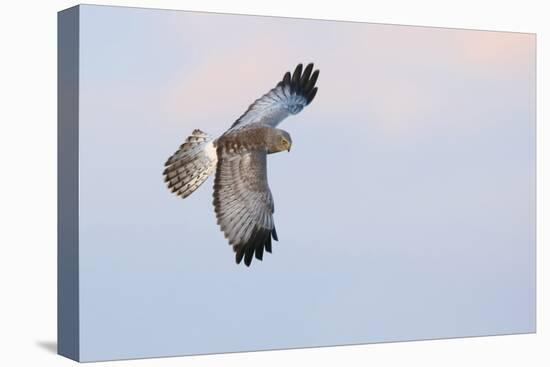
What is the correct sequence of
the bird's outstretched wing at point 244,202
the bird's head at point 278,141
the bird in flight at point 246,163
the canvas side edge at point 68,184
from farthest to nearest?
the bird's head at point 278,141
the bird's outstretched wing at point 244,202
the bird in flight at point 246,163
the canvas side edge at point 68,184

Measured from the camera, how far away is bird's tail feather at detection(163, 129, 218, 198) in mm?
12023

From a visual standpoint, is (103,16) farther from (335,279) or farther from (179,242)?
(335,279)

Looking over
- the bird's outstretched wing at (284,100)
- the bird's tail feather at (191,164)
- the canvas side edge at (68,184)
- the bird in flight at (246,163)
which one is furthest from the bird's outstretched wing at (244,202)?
the canvas side edge at (68,184)

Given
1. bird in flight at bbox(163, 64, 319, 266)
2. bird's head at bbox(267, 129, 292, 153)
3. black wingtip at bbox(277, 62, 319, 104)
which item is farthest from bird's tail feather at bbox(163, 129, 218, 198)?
black wingtip at bbox(277, 62, 319, 104)

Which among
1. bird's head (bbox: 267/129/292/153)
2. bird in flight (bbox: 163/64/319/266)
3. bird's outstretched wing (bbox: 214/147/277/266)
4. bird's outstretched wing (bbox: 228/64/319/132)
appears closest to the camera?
bird in flight (bbox: 163/64/319/266)

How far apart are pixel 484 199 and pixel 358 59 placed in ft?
5.91

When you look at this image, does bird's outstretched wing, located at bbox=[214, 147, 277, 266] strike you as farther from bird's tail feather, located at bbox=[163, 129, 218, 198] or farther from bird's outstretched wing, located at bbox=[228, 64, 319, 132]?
bird's outstretched wing, located at bbox=[228, 64, 319, 132]

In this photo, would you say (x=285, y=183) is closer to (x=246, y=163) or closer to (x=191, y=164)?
(x=246, y=163)

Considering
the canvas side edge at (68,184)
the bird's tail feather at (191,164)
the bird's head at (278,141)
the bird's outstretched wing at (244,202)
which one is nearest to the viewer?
the canvas side edge at (68,184)

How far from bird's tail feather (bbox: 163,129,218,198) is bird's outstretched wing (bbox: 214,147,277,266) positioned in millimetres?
101

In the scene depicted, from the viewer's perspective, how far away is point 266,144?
12492 mm

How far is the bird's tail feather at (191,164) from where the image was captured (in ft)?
39.4

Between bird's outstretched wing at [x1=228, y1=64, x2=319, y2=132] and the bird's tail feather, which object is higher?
bird's outstretched wing at [x1=228, y1=64, x2=319, y2=132]

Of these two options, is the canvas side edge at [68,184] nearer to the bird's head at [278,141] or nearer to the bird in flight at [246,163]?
the bird in flight at [246,163]
